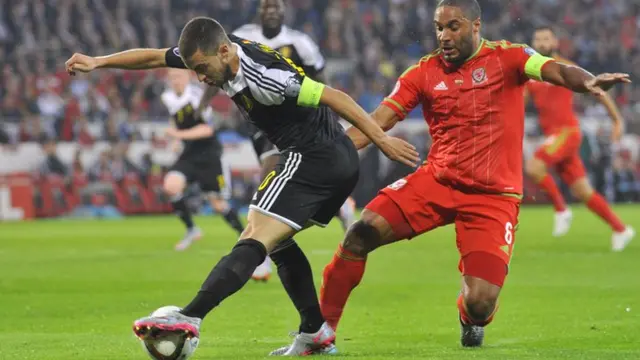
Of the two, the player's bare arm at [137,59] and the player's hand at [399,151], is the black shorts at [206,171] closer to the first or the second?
the player's bare arm at [137,59]

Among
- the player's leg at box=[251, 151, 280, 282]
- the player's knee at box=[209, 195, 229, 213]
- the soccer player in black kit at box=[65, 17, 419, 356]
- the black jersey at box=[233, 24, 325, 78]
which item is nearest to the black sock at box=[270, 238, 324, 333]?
the soccer player in black kit at box=[65, 17, 419, 356]

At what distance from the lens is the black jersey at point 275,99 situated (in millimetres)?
6473

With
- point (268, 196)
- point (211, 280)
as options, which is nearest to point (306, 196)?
point (268, 196)

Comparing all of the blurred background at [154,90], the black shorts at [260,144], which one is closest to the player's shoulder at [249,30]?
the black shorts at [260,144]

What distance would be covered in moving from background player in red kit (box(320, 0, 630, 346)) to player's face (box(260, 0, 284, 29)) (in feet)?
14.3

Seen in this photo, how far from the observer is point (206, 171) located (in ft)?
52.5

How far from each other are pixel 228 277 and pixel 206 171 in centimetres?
973

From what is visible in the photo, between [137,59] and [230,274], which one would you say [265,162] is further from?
[230,274]

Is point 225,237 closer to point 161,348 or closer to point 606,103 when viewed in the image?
point 606,103

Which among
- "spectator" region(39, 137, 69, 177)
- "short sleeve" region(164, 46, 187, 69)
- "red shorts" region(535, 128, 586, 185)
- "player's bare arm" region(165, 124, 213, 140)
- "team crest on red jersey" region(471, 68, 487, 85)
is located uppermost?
"short sleeve" region(164, 46, 187, 69)

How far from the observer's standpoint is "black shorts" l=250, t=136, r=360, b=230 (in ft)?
21.9

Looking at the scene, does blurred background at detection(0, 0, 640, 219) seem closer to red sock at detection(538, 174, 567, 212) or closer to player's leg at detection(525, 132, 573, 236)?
red sock at detection(538, 174, 567, 212)

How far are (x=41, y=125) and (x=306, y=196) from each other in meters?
22.1

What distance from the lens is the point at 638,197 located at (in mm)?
28891
